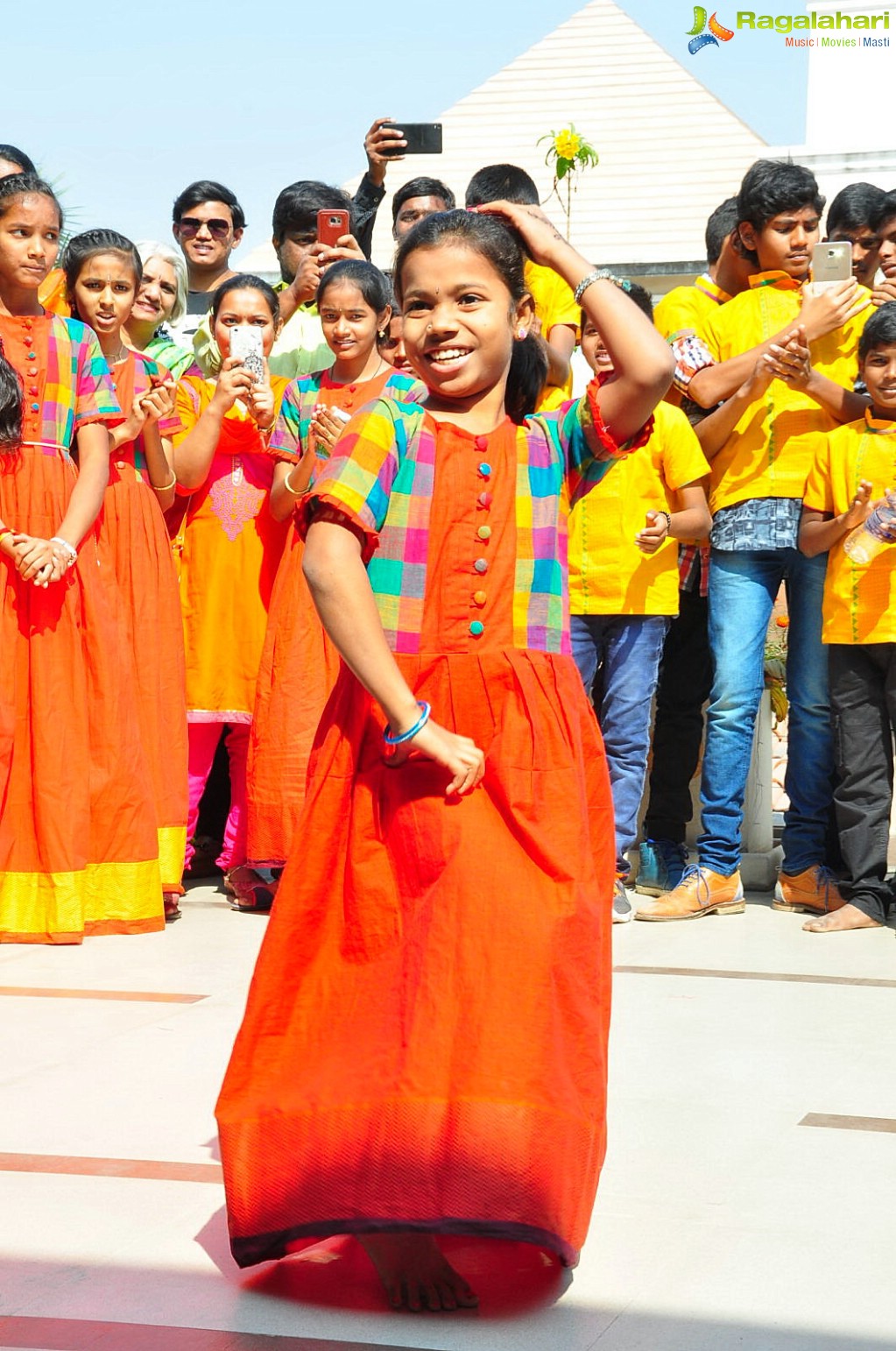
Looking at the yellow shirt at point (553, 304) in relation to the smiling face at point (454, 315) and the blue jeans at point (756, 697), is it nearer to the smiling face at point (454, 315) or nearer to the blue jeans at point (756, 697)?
the blue jeans at point (756, 697)

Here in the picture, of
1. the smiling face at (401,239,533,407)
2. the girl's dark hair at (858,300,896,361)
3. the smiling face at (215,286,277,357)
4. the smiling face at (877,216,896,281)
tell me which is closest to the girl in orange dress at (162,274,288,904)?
the smiling face at (215,286,277,357)

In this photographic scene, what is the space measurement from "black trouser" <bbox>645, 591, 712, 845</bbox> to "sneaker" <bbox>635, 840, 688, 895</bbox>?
0.13 feet

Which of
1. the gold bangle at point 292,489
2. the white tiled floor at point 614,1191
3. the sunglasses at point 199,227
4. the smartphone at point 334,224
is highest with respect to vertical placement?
the sunglasses at point 199,227

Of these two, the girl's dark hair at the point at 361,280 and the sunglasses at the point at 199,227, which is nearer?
the girl's dark hair at the point at 361,280

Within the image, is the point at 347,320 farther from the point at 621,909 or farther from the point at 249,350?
the point at 621,909

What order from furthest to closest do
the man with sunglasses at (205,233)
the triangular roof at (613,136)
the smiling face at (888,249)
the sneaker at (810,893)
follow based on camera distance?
the triangular roof at (613,136)
the man with sunglasses at (205,233)
the smiling face at (888,249)
the sneaker at (810,893)

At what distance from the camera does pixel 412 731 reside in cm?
262

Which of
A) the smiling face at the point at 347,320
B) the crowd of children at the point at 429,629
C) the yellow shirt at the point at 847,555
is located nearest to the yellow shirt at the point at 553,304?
the crowd of children at the point at 429,629

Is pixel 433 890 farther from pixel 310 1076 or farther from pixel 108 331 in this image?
pixel 108 331

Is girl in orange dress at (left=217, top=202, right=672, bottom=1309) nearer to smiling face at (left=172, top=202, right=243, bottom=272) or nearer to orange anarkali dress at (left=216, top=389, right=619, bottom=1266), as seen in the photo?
orange anarkali dress at (left=216, top=389, right=619, bottom=1266)

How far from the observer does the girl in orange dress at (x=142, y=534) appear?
5898mm

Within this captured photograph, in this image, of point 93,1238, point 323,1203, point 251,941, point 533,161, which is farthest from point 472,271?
point 533,161

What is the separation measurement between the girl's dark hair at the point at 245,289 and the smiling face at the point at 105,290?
0.43 m

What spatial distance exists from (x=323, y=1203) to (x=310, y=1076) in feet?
0.61
